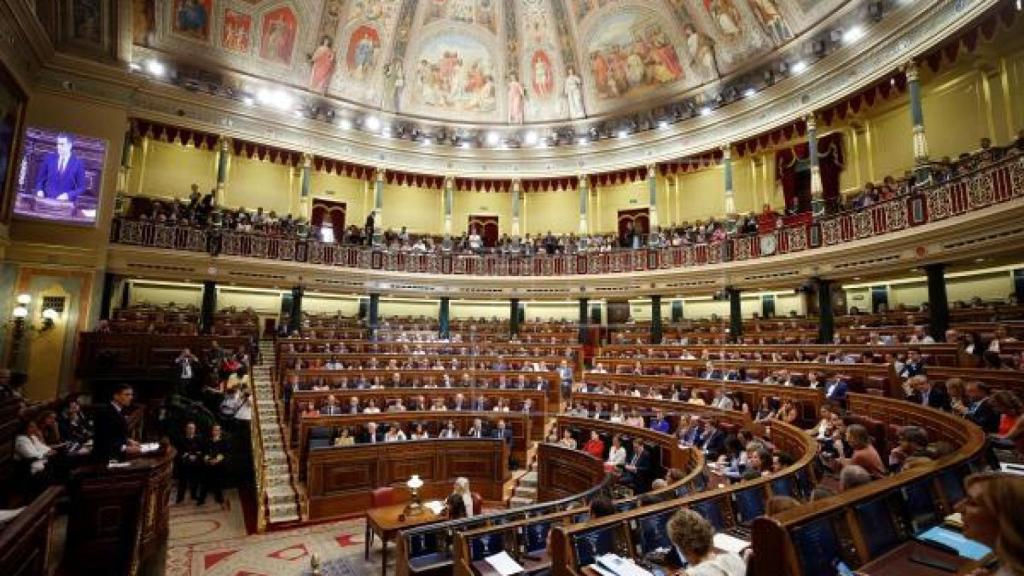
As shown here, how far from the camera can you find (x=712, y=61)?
16672 mm

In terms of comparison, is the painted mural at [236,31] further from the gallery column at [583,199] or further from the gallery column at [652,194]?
the gallery column at [652,194]

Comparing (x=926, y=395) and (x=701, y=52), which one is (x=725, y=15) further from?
(x=926, y=395)

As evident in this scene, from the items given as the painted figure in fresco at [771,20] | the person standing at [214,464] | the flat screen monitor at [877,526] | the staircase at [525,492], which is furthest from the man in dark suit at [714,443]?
the painted figure in fresco at [771,20]

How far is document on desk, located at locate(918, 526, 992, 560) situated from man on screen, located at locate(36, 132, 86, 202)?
1454 cm

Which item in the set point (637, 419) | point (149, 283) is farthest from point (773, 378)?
point (149, 283)

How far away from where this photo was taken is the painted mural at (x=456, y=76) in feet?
64.9

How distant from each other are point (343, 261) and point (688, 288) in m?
10.8

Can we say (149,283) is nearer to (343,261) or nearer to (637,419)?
(343,261)

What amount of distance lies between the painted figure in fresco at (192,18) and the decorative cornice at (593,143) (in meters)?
1.96

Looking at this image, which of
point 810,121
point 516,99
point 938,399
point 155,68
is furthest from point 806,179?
point 155,68

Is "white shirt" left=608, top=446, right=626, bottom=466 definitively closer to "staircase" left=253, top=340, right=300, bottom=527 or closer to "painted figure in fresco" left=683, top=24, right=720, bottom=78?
"staircase" left=253, top=340, right=300, bottom=527

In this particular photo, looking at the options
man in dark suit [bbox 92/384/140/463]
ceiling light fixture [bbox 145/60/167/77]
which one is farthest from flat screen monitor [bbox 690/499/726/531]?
ceiling light fixture [bbox 145/60/167/77]

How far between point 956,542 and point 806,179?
53.4ft

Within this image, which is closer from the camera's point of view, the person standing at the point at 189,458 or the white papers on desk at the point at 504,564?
the white papers on desk at the point at 504,564
